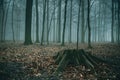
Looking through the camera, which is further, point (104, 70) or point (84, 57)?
point (84, 57)

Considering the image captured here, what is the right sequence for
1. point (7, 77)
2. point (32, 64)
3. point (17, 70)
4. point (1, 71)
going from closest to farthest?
1. point (7, 77)
2. point (1, 71)
3. point (17, 70)
4. point (32, 64)

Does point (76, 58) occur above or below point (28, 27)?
below

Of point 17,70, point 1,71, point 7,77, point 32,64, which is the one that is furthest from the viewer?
point 32,64

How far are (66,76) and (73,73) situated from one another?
525 mm

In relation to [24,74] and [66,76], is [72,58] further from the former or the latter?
[24,74]

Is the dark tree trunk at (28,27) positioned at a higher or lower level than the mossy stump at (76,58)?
higher

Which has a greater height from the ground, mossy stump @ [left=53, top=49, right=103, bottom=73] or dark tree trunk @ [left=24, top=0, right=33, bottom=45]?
dark tree trunk @ [left=24, top=0, right=33, bottom=45]

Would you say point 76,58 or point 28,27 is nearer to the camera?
point 76,58

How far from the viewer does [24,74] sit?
27.1 ft

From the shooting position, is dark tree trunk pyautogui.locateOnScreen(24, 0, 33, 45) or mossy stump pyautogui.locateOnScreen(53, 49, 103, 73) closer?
mossy stump pyautogui.locateOnScreen(53, 49, 103, 73)

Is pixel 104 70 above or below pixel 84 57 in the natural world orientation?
below

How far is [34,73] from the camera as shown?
848 centimetres

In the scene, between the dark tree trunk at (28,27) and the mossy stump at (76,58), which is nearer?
the mossy stump at (76,58)

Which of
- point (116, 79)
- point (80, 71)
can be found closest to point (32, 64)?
point (80, 71)
